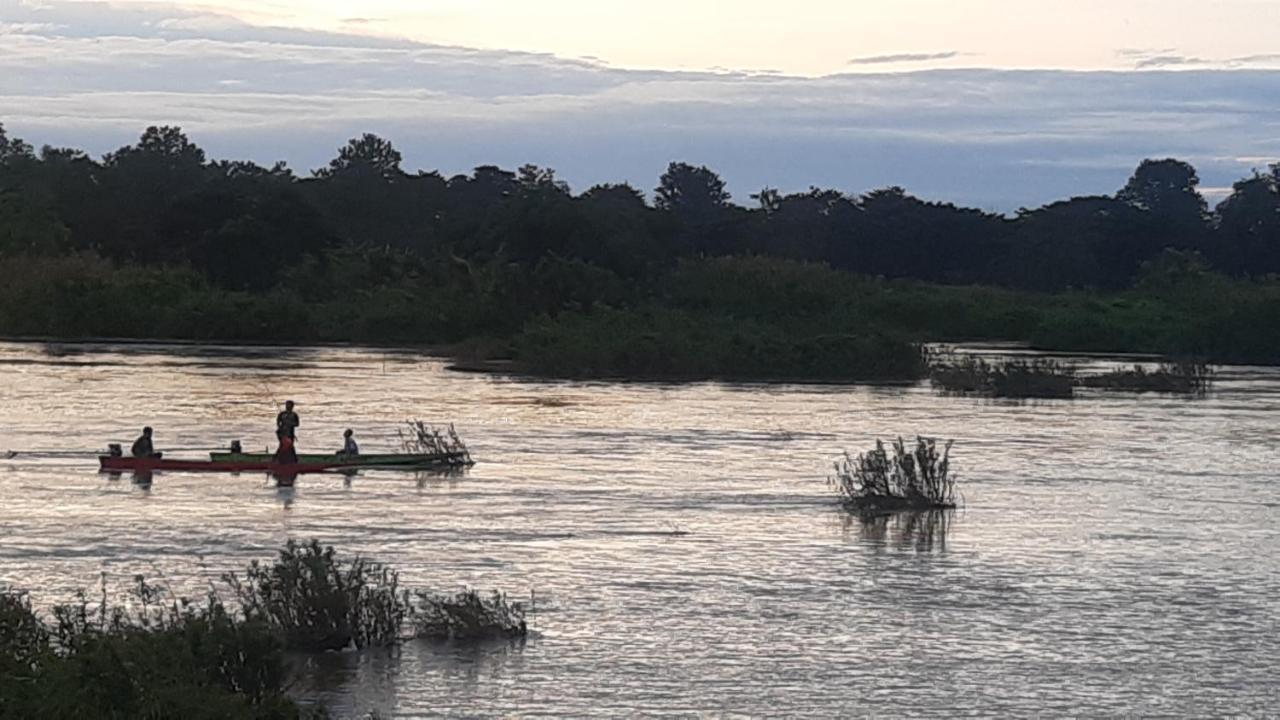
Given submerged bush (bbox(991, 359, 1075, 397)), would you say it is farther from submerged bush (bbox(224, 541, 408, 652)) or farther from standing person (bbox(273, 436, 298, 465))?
submerged bush (bbox(224, 541, 408, 652))

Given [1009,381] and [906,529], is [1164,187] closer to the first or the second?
[1009,381]

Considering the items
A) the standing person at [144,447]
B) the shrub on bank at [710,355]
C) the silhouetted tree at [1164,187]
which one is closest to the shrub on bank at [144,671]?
the standing person at [144,447]

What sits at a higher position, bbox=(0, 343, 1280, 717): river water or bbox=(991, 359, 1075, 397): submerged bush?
bbox=(991, 359, 1075, 397): submerged bush

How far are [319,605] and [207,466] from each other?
1399cm

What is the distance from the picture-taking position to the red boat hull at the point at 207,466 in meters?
29.6

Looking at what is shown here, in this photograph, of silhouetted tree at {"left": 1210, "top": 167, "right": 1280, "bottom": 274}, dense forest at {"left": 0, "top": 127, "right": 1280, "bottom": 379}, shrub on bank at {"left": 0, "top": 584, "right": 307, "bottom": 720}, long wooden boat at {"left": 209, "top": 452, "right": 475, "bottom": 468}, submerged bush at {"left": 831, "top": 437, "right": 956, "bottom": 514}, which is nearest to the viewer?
shrub on bank at {"left": 0, "top": 584, "right": 307, "bottom": 720}

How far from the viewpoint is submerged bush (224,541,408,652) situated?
1691 cm

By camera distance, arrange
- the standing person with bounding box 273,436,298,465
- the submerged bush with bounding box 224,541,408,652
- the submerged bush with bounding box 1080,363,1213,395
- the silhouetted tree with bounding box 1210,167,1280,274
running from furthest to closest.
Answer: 1. the silhouetted tree with bounding box 1210,167,1280,274
2. the submerged bush with bounding box 1080,363,1213,395
3. the standing person with bounding box 273,436,298,465
4. the submerged bush with bounding box 224,541,408,652

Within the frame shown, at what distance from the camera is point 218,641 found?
13109mm

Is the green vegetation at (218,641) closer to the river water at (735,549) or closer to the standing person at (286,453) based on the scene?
the river water at (735,549)

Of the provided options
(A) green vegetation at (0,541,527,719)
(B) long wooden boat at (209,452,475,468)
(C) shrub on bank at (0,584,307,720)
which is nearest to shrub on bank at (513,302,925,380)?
(B) long wooden boat at (209,452,475,468)

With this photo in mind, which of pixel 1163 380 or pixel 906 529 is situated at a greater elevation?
pixel 1163 380

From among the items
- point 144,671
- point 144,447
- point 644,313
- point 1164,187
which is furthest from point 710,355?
point 1164,187

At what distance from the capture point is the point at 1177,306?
82438 mm
